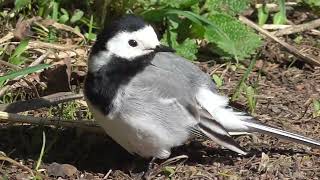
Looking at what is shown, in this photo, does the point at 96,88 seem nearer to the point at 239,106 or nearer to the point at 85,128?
the point at 85,128

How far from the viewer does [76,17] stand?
5.88m

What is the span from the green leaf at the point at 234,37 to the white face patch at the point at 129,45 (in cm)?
119

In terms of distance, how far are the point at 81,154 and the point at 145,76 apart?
64 centimetres

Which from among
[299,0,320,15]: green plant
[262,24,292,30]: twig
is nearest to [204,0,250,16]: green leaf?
[262,24,292,30]: twig

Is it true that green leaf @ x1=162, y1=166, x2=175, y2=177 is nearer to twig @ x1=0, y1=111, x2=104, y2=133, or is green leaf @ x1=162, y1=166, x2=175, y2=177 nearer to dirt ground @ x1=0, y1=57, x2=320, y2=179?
dirt ground @ x1=0, y1=57, x2=320, y2=179

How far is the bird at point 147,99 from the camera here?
444cm

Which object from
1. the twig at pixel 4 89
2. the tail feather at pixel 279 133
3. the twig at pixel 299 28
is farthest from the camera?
the twig at pixel 299 28

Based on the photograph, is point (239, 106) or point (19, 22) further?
point (19, 22)

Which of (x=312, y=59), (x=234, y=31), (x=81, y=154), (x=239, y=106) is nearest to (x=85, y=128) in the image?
(x=81, y=154)

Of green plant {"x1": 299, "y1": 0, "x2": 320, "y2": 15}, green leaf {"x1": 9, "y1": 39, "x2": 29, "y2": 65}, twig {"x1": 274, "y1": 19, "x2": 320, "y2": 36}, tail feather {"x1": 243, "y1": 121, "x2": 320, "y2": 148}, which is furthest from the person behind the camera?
green plant {"x1": 299, "y1": 0, "x2": 320, "y2": 15}

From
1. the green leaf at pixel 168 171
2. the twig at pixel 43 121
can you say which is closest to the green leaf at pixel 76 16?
the twig at pixel 43 121

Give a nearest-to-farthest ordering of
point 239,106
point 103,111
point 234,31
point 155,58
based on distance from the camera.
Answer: point 103,111
point 155,58
point 239,106
point 234,31

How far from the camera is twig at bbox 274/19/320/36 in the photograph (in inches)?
239

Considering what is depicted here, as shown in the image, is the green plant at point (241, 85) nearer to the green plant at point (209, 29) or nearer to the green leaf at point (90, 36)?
the green plant at point (209, 29)
